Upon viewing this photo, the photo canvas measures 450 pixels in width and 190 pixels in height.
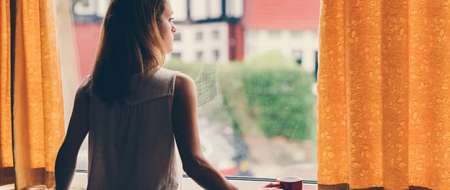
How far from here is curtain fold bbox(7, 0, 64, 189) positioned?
217cm

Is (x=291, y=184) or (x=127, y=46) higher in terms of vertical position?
(x=127, y=46)

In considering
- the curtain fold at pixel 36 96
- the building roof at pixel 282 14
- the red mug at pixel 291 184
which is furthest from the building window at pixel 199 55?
the red mug at pixel 291 184

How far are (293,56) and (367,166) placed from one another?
612 millimetres

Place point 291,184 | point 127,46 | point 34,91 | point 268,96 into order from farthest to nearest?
1. point 268,96
2. point 34,91
3. point 291,184
4. point 127,46

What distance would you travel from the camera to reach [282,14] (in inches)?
89.7

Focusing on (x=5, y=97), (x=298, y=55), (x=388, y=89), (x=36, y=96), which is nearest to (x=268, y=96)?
(x=298, y=55)

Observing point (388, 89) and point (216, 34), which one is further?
point (216, 34)

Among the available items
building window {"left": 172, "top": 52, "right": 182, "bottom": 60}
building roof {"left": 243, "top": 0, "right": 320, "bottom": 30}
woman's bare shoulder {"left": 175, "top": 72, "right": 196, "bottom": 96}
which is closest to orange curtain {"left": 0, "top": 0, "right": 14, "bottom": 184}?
building window {"left": 172, "top": 52, "right": 182, "bottom": 60}

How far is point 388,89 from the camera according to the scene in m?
1.77

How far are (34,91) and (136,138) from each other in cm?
100

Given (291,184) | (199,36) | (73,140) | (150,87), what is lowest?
(291,184)

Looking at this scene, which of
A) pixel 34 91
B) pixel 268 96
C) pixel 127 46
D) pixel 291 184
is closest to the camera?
pixel 127 46

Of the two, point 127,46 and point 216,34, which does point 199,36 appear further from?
point 127,46

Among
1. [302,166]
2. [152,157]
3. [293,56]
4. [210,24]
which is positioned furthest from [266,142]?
[152,157]
